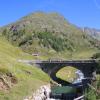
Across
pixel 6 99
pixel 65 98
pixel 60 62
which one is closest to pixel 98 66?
pixel 60 62

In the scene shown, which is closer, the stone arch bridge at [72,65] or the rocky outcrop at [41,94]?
the rocky outcrop at [41,94]

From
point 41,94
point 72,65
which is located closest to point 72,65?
point 72,65

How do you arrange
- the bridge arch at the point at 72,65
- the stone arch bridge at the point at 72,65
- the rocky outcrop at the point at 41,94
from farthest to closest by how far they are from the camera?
the bridge arch at the point at 72,65, the stone arch bridge at the point at 72,65, the rocky outcrop at the point at 41,94

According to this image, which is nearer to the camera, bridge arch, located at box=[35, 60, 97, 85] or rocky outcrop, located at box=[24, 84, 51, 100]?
rocky outcrop, located at box=[24, 84, 51, 100]

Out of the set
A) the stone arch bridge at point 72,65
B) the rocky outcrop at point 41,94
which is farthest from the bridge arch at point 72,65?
the rocky outcrop at point 41,94

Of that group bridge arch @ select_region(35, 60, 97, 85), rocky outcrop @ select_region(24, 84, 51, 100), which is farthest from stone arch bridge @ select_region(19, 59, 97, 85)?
rocky outcrop @ select_region(24, 84, 51, 100)

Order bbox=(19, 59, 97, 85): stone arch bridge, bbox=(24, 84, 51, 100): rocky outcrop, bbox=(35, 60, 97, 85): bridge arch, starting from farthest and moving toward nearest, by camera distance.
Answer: bbox=(35, 60, 97, 85): bridge arch
bbox=(19, 59, 97, 85): stone arch bridge
bbox=(24, 84, 51, 100): rocky outcrop

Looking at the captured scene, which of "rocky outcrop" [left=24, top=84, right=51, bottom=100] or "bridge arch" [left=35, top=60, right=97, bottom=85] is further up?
"bridge arch" [left=35, top=60, right=97, bottom=85]

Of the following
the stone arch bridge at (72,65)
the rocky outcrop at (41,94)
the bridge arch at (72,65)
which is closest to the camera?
the rocky outcrop at (41,94)

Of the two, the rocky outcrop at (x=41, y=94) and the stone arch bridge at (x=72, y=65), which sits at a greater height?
the stone arch bridge at (x=72, y=65)

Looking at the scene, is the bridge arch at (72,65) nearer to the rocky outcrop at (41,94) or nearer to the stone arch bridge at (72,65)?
the stone arch bridge at (72,65)

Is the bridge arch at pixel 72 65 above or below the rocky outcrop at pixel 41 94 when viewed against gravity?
above

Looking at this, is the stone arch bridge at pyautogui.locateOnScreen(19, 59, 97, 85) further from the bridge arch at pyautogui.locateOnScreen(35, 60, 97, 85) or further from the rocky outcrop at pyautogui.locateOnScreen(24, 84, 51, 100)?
the rocky outcrop at pyautogui.locateOnScreen(24, 84, 51, 100)

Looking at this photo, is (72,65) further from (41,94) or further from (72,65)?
(41,94)
